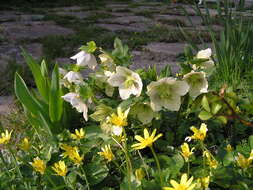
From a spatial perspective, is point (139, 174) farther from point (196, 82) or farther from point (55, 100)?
point (55, 100)

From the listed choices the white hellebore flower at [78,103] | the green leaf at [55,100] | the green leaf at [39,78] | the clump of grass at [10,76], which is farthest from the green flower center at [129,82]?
the clump of grass at [10,76]

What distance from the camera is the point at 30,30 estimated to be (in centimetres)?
422

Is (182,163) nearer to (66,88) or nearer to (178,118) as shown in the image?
(178,118)

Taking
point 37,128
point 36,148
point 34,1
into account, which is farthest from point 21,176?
point 34,1

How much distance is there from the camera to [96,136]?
127 centimetres

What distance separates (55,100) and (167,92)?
16.3 inches

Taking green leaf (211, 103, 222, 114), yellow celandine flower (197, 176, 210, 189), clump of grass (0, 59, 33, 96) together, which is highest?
green leaf (211, 103, 222, 114)

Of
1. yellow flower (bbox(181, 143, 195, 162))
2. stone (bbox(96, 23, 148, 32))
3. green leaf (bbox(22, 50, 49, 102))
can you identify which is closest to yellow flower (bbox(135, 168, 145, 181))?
yellow flower (bbox(181, 143, 195, 162))

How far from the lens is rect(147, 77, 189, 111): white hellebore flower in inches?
43.7

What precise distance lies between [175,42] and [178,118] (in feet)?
8.26

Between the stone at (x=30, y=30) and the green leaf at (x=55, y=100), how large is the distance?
8.10 ft

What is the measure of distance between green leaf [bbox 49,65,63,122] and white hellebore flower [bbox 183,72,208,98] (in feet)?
1.44

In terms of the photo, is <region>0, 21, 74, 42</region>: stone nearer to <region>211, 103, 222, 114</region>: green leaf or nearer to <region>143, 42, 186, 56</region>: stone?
<region>143, 42, 186, 56</region>: stone

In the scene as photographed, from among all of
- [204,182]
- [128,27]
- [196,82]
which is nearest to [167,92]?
[196,82]
